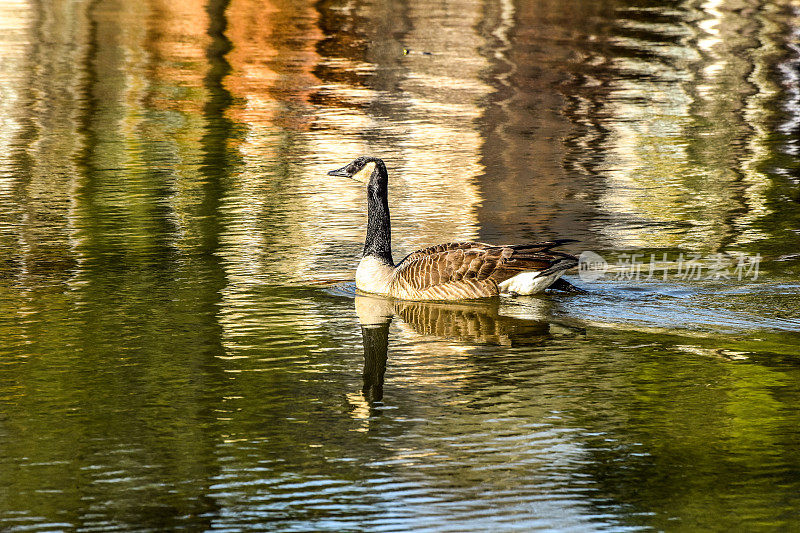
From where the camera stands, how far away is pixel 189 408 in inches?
370

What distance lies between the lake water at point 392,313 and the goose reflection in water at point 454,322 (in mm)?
41

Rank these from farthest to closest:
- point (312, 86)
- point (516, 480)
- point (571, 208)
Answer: point (312, 86) → point (571, 208) → point (516, 480)

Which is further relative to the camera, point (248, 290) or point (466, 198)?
point (466, 198)

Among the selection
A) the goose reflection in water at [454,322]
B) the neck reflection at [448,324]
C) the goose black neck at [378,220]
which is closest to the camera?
the neck reflection at [448,324]

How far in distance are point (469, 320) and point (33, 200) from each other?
23.8 feet

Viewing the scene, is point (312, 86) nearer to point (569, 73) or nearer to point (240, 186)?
point (569, 73)

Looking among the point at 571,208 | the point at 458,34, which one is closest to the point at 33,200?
the point at 571,208

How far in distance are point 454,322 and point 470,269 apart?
693 millimetres

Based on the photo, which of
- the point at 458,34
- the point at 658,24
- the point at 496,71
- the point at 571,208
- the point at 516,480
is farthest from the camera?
the point at 658,24

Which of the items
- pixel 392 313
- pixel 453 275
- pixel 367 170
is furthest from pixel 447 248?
pixel 367 170

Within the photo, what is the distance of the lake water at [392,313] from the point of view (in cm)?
797

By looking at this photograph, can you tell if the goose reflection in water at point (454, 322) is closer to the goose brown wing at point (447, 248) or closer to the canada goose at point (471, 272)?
the canada goose at point (471, 272)

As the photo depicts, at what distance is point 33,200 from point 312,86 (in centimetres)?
1110

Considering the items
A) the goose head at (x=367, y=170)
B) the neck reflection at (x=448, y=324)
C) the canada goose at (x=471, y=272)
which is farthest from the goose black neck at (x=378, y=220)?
the neck reflection at (x=448, y=324)
